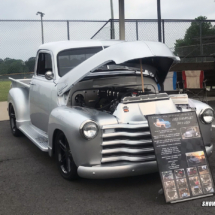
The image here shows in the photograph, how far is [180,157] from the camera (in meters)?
3.90

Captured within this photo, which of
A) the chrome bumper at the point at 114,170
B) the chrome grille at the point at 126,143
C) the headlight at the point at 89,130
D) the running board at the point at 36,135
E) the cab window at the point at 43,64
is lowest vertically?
the chrome bumper at the point at 114,170

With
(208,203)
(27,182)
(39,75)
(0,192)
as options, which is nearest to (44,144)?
(27,182)

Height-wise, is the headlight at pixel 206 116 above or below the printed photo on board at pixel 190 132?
above

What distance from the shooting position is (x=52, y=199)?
13.3ft

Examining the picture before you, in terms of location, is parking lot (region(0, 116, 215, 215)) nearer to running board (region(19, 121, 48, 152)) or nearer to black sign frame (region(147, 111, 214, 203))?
black sign frame (region(147, 111, 214, 203))

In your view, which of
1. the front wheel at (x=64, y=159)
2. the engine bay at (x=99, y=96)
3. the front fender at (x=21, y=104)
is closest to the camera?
the front wheel at (x=64, y=159)

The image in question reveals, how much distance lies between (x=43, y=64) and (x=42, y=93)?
630 mm

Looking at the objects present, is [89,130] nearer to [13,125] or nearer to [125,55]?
[125,55]

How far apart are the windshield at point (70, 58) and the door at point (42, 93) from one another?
0.18 metres

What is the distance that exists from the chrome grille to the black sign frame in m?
0.22

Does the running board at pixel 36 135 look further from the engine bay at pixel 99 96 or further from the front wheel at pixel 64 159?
the engine bay at pixel 99 96

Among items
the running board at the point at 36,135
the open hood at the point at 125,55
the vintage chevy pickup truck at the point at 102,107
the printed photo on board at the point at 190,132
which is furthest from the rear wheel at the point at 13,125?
the printed photo on board at the point at 190,132

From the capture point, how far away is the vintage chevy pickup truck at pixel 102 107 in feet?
13.3

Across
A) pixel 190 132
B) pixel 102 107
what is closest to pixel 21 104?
pixel 102 107
